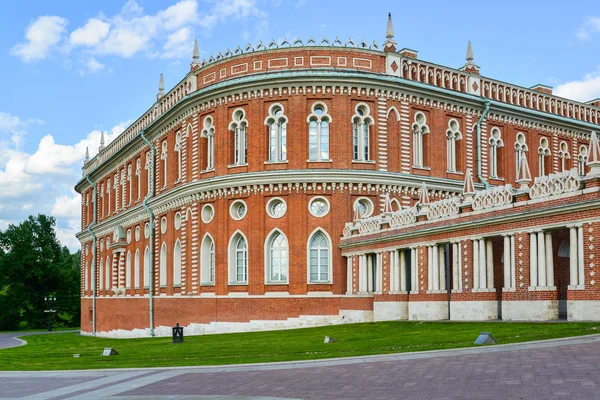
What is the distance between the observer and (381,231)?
36344mm

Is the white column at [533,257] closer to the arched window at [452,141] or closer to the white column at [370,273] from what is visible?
the white column at [370,273]

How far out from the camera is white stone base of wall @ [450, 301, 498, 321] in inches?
1121

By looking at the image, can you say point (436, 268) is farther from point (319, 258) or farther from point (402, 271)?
point (319, 258)

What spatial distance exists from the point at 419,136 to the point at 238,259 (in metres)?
13.0

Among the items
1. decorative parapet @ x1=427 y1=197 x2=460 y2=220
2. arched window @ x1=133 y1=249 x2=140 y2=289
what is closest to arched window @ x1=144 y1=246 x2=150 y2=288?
arched window @ x1=133 y1=249 x2=140 y2=289

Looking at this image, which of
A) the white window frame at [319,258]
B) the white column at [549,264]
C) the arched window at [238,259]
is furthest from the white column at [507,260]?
the arched window at [238,259]

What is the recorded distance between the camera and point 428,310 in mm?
32062

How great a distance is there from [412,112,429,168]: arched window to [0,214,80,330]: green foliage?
72.9 metres

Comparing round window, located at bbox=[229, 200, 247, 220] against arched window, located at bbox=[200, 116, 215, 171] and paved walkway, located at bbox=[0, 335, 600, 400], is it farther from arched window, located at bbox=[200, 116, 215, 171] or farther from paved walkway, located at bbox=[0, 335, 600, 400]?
paved walkway, located at bbox=[0, 335, 600, 400]

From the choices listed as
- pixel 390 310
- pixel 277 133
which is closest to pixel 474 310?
pixel 390 310

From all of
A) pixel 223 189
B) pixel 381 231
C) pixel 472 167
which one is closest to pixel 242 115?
pixel 223 189

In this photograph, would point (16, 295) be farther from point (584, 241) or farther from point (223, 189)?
point (584, 241)

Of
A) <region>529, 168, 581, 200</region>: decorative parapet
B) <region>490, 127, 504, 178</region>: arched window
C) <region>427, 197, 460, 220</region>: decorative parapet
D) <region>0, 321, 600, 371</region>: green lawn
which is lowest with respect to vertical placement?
<region>0, 321, 600, 371</region>: green lawn

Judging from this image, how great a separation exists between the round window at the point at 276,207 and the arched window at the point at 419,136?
27.5ft
